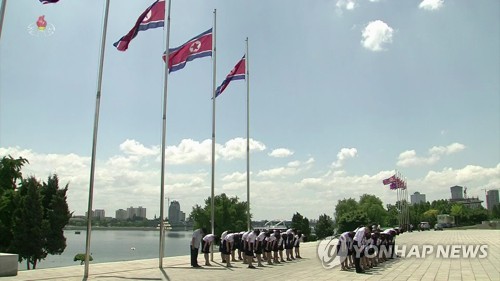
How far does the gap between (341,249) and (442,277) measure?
392 cm

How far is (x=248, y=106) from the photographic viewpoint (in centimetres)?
2777

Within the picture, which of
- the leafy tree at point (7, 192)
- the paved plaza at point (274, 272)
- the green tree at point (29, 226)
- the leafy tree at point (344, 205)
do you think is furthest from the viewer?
the leafy tree at point (344, 205)

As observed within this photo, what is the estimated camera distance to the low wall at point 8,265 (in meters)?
14.2

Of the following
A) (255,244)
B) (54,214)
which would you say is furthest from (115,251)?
(255,244)

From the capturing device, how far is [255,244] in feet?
64.3

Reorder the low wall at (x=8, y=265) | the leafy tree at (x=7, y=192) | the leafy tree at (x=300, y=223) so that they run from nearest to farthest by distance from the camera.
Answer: the low wall at (x=8, y=265), the leafy tree at (x=7, y=192), the leafy tree at (x=300, y=223)

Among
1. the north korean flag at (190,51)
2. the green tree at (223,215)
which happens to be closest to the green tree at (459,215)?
the green tree at (223,215)

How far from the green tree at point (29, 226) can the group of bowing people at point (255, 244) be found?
73.4ft

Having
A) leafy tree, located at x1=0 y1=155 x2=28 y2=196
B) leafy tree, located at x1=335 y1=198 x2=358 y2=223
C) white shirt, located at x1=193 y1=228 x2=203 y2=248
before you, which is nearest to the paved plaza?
white shirt, located at x1=193 y1=228 x2=203 y2=248

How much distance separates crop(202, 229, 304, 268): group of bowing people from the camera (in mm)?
19094

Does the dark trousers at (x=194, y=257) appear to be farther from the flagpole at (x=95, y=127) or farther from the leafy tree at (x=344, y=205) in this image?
the leafy tree at (x=344, y=205)

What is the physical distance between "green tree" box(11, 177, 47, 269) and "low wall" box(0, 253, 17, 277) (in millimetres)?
24135

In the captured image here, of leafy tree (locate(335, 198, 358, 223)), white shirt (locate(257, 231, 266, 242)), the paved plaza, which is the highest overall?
leafy tree (locate(335, 198, 358, 223))

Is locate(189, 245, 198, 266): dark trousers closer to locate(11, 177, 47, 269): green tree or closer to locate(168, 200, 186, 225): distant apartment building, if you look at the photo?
locate(11, 177, 47, 269): green tree
